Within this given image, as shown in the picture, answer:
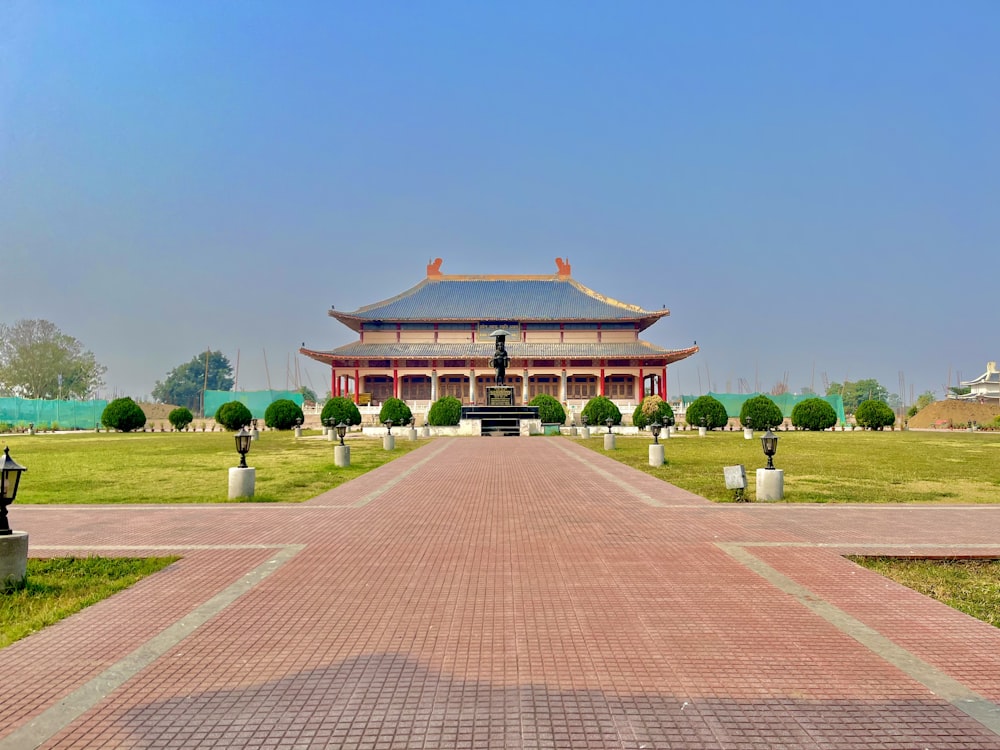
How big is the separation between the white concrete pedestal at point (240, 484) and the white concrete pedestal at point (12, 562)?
5.34 m

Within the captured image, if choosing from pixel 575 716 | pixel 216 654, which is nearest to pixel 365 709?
pixel 575 716

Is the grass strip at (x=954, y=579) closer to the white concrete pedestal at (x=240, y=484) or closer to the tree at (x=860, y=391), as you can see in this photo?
the white concrete pedestal at (x=240, y=484)

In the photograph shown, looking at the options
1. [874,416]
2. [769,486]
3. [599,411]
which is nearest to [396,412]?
[599,411]

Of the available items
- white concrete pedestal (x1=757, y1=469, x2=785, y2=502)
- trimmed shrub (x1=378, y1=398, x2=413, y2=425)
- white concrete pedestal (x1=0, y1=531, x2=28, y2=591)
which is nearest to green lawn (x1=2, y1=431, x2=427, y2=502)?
white concrete pedestal (x1=0, y1=531, x2=28, y2=591)

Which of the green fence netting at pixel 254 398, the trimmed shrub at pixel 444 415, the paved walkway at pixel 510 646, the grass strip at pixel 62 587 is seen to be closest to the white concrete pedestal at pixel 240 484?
the paved walkway at pixel 510 646

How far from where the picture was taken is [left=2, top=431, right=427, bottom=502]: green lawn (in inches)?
465

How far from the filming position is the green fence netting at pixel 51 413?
49.2m

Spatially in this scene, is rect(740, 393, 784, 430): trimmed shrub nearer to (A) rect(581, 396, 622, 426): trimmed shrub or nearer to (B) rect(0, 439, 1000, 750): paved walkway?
(A) rect(581, 396, 622, 426): trimmed shrub

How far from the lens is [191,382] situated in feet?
315

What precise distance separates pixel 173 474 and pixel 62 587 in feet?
34.5

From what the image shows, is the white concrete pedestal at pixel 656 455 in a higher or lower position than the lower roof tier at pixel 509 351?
lower

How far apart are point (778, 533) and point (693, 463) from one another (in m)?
9.59

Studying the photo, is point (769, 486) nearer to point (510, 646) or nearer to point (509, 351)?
point (510, 646)

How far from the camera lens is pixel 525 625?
473 cm
